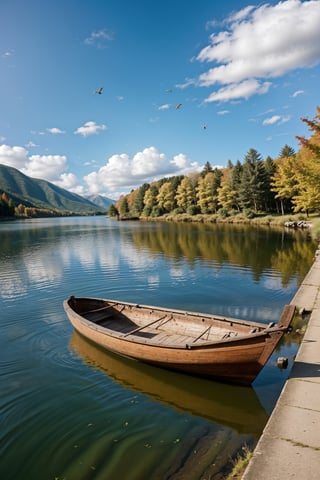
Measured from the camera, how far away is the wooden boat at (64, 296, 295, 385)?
809 centimetres

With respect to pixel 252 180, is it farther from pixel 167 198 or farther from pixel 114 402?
pixel 114 402

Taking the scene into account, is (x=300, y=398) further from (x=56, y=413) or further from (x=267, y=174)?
(x=267, y=174)

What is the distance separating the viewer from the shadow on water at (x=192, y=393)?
7.71 metres

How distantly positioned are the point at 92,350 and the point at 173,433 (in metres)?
5.52

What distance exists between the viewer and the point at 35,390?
9.37 meters

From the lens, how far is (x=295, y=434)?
575 centimetres

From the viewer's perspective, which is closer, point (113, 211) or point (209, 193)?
point (209, 193)

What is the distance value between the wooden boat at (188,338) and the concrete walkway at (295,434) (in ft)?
3.72

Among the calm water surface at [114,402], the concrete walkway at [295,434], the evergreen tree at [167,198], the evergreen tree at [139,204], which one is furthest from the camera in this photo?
the evergreen tree at [139,204]

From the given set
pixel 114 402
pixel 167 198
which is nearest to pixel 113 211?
pixel 167 198

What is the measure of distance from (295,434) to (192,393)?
3.65 metres

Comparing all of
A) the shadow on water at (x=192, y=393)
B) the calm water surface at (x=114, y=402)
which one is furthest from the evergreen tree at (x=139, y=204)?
the shadow on water at (x=192, y=393)

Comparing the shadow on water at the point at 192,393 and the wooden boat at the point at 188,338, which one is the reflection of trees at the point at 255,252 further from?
the shadow on water at the point at 192,393

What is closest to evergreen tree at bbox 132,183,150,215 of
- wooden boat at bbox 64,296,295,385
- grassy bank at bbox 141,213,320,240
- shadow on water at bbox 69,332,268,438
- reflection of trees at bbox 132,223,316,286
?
grassy bank at bbox 141,213,320,240
